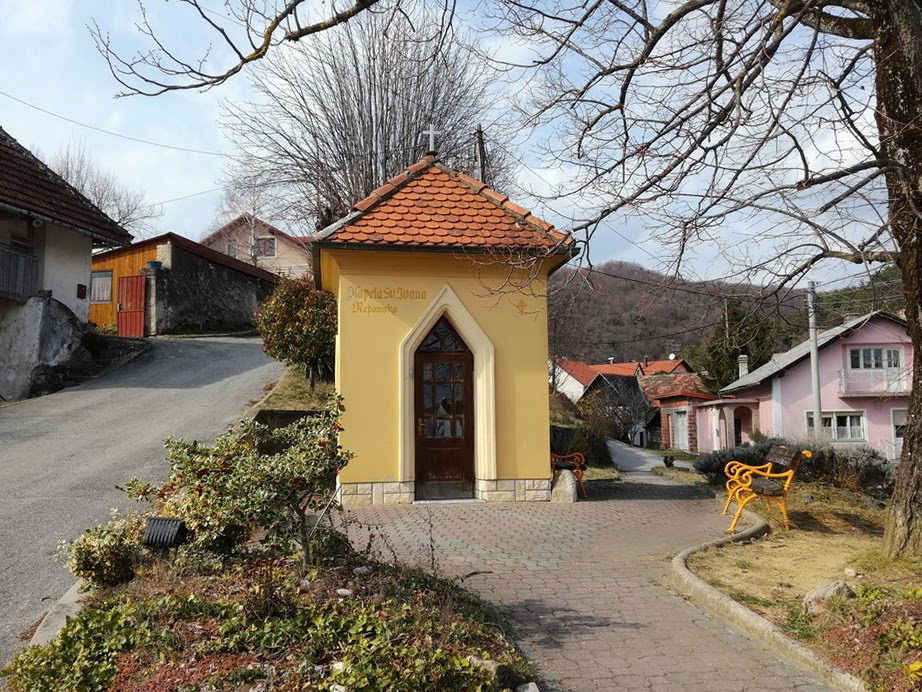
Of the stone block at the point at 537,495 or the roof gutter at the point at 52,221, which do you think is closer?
the stone block at the point at 537,495

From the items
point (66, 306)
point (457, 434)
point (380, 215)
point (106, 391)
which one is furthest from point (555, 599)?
point (66, 306)

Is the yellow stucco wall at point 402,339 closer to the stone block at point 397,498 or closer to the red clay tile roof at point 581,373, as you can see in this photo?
the stone block at point 397,498

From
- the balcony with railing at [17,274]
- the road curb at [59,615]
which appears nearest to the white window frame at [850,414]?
the balcony with railing at [17,274]

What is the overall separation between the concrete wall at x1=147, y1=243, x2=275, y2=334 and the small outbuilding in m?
18.7

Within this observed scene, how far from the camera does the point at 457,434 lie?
11.8 metres

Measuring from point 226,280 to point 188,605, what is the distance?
29.8 meters

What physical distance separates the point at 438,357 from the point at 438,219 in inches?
93.4

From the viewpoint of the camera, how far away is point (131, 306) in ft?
92.1

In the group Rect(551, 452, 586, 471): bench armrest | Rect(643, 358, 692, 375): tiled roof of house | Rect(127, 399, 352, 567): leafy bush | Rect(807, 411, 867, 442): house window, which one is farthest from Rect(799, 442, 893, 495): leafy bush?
Rect(643, 358, 692, 375): tiled roof of house

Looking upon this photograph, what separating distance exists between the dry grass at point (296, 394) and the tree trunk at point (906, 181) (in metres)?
10.8

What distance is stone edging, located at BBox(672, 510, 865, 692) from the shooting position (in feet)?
13.8

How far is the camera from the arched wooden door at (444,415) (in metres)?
11.6

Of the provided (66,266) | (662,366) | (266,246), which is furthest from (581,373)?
(66,266)

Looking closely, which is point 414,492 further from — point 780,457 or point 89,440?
point 780,457
